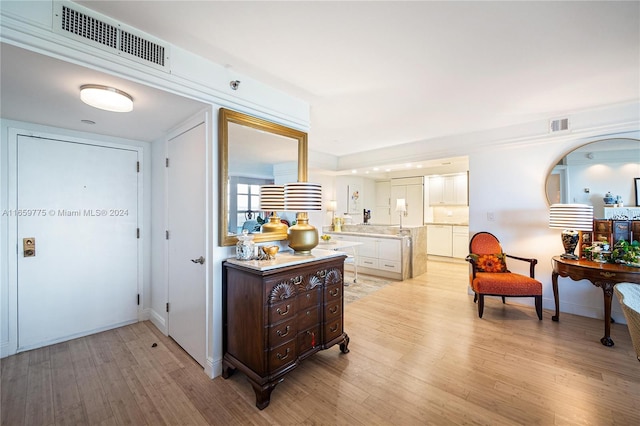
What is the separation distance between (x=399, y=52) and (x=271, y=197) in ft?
5.21

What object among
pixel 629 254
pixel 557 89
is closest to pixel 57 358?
pixel 557 89

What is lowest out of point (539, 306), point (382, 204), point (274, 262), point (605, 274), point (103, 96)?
point (539, 306)

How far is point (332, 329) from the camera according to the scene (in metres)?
2.33

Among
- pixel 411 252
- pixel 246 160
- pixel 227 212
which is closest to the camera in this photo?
pixel 227 212

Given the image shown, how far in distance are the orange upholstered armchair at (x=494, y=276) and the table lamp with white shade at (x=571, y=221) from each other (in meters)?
0.38

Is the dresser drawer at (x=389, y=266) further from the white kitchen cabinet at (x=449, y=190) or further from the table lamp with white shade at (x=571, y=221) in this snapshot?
the white kitchen cabinet at (x=449, y=190)

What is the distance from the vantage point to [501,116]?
11.2 ft

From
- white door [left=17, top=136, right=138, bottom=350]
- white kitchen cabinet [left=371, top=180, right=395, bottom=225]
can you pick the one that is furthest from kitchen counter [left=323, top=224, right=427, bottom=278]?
white door [left=17, top=136, right=138, bottom=350]

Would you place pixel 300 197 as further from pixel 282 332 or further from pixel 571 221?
pixel 571 221

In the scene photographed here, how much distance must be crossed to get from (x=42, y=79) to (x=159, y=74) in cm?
70

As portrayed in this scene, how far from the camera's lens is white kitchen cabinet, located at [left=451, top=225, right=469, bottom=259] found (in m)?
6.57

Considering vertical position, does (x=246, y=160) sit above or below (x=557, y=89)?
below

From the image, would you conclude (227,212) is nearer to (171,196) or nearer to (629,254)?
→ (171,196)

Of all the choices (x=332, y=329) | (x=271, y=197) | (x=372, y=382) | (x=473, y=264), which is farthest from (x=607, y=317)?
(x=271, y=197)
